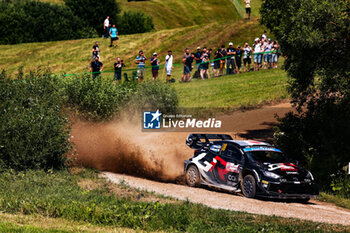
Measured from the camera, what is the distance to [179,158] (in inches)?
842

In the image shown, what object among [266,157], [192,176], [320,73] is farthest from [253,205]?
[320,73]

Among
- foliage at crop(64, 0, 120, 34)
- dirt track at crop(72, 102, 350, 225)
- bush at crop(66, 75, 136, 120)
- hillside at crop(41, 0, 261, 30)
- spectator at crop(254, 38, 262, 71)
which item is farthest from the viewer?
hillside at crop(41, 0, 261, 30)

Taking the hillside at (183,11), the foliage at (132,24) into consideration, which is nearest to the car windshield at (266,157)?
the foliage at (132,24)

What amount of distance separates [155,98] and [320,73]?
10.1 metres

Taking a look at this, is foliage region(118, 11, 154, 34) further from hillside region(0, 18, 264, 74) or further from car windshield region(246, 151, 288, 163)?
car windshield region(246, 151, 288, 163)

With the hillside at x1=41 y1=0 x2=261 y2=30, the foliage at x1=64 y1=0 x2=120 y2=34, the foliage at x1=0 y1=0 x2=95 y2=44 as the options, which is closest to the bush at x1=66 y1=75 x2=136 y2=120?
the foliage at x1=0 y1=0 x2=95 y2=44

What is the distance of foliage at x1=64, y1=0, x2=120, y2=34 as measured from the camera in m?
75.1

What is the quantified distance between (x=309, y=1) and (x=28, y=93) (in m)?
11.3

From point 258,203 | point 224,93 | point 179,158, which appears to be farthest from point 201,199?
point 224,93

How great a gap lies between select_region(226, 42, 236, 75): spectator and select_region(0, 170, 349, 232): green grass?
1895cm

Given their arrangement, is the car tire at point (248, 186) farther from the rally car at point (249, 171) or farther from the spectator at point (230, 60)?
the spectator at point (230, 60)

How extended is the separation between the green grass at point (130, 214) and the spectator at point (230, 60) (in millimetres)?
18948

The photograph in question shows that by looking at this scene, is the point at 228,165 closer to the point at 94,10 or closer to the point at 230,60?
the point at 230,60

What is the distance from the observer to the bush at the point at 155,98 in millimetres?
28094
